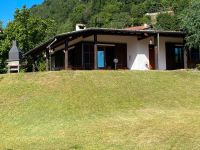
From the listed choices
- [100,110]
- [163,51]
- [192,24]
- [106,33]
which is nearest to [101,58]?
[106,33]

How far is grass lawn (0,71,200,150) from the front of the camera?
593 inches

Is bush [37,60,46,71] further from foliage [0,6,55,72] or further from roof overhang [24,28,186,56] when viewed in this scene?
roof overhang [24,28,186,56]

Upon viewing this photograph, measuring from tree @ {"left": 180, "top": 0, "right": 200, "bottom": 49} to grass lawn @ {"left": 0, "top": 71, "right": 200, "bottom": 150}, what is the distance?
4.36 metres

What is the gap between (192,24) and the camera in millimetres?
32562

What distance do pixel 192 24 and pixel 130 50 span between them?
4973 millimetres

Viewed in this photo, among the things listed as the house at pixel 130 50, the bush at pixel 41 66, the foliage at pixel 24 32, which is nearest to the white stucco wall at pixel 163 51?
the house at pixel 130 50

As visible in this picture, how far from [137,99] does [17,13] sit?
36.0 metres

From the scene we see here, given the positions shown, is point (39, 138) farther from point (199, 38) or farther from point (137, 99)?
point (199, 38)

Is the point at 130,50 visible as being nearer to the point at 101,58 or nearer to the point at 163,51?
the point at 101,58

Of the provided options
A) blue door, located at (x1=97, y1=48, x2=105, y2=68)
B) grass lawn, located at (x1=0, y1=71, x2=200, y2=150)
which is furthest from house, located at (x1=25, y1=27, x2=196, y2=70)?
grass lawn, located at (x1=0, y1=71, x2=200, y2=150)

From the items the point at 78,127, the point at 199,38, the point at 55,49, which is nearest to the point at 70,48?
the point at 55,49

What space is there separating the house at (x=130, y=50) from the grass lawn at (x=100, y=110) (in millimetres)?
5561

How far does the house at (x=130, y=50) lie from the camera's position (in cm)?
3303

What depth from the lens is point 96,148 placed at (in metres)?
14.1
